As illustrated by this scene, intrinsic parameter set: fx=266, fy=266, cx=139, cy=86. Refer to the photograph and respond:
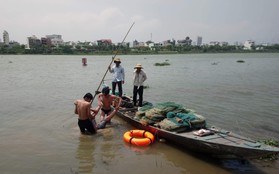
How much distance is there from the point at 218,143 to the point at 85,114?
4.15m

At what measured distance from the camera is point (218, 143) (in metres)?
6.15

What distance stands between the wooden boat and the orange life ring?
0.24 m

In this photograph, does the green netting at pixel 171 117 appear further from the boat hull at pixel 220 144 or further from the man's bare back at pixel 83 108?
the man's bare back at pixel 83 108

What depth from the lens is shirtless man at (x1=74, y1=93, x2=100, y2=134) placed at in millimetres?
8203

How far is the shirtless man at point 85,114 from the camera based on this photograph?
8203mm

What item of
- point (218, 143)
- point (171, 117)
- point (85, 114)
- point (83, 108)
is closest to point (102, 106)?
point (85, 114)

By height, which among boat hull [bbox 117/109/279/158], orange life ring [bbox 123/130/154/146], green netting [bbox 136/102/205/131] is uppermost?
green netting [bbox 136/102/205/131]

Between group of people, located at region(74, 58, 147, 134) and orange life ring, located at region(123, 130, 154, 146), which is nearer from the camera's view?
orange life ring, located at region(123, 130, 154, 146)

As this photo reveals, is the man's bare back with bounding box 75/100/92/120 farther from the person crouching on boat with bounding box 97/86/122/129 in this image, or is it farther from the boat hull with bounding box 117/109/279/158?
the boat hull with bounding box 117/109/279/158

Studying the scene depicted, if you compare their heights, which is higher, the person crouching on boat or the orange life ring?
the person crouching on boat

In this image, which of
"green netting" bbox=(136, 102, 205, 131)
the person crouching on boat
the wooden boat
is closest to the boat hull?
the wooden boat

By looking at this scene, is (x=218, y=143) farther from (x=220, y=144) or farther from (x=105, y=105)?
(x=105, y=105)

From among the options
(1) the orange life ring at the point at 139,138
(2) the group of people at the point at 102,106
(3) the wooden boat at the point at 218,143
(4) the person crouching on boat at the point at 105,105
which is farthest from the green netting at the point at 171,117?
(2) the group of people at the point at 102,106

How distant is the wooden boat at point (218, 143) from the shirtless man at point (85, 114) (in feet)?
6.32
